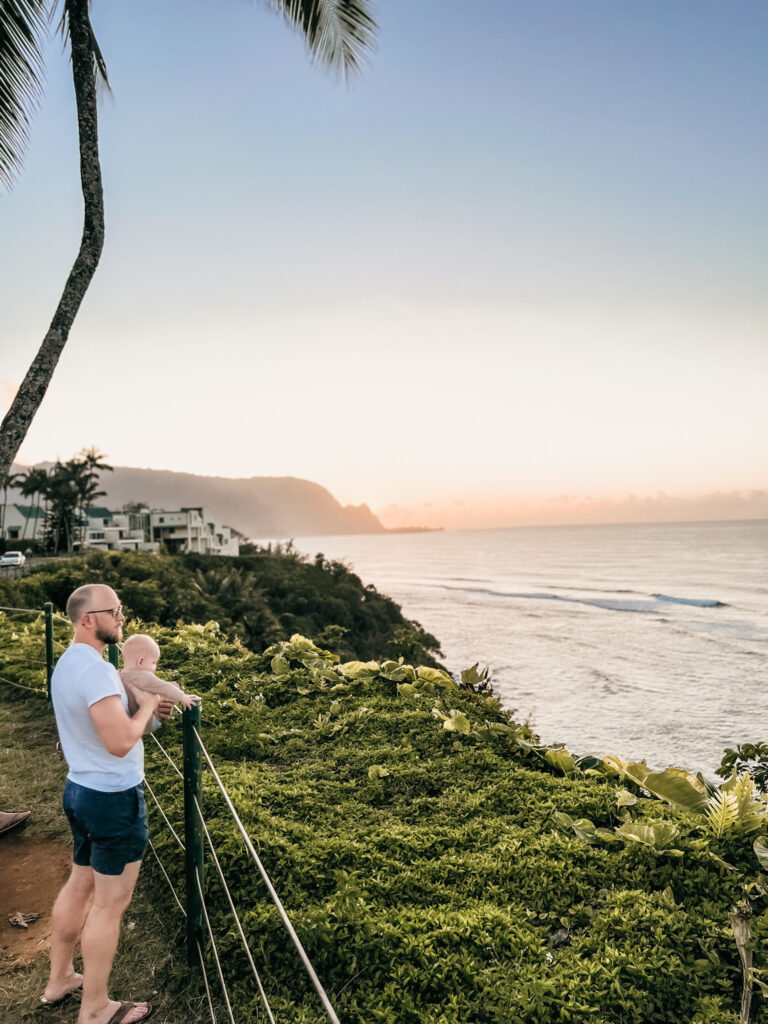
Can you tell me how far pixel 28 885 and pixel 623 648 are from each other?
30.0 metres

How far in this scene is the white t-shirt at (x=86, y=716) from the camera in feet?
8.29

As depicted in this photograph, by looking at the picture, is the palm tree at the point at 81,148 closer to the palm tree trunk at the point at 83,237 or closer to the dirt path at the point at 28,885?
the palm tree trunk at the point at 83,237

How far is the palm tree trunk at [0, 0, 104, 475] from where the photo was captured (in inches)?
190

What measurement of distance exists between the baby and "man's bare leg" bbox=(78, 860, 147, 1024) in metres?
0.67

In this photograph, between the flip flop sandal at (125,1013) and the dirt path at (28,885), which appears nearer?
the flip flop sandal at (125,1013)

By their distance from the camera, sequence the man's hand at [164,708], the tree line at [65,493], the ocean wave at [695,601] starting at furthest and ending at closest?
the tree line at [65,493]
the ocean wave at [695,601]
the man's hand at [164,708]

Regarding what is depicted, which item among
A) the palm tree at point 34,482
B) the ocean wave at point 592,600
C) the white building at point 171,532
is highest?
the palm tree at point 34,482

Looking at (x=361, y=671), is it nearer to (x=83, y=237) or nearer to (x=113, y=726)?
(x=113, y=726)

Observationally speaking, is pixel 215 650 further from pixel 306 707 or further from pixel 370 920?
pixel 370 920

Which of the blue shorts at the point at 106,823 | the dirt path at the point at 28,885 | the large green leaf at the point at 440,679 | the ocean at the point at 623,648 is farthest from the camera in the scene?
the ocean at the point at 623,648

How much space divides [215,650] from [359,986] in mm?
5351

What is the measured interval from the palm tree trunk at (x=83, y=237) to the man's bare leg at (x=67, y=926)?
122 inches

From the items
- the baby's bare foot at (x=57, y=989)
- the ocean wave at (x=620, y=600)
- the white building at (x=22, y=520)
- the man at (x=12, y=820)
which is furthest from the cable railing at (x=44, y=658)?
the white building at (x=22, y=520)

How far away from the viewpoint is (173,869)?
3902 millimetres
